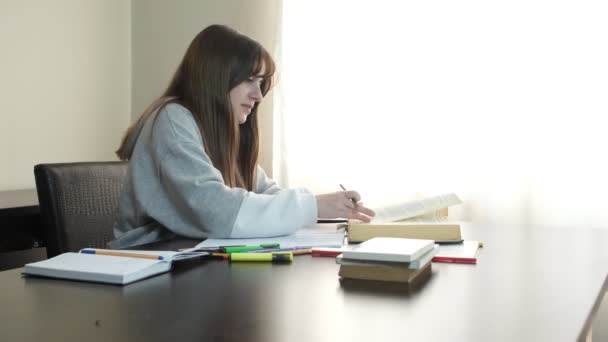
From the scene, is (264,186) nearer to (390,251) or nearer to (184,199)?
(184,199)

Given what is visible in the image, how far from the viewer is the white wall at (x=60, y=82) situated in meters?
2.29

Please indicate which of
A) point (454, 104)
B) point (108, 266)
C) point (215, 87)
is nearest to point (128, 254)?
point (108, 266)

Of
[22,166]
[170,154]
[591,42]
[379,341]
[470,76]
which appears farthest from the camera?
[22,166]

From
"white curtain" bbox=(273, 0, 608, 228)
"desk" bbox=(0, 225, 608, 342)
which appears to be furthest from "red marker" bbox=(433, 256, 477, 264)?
"white curtain" bbox=(273, 0, 608, 228)

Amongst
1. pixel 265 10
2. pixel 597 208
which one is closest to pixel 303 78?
pixel 265 10

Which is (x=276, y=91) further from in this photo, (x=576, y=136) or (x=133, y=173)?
(x=133, y=173)

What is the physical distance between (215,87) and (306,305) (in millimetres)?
826

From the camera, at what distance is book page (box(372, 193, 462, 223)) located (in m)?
1.34

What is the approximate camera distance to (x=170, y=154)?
4.07ft

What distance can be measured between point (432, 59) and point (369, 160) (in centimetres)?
42

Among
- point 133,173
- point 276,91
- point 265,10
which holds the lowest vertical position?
point 133,173

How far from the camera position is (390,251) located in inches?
30.4

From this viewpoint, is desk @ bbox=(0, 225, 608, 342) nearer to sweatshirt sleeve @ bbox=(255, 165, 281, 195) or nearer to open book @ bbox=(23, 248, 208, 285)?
open book @ bbox=(23, 248, 208, 285)

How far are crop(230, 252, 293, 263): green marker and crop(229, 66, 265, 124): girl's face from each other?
1.90 ft
